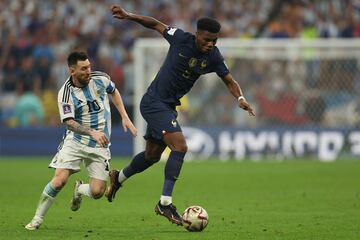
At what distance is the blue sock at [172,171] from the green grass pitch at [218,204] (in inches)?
17.3

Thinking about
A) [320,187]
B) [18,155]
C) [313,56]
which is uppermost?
[313,56]

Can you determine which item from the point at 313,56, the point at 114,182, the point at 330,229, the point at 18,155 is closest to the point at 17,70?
the point at 18,155

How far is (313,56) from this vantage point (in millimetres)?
23406

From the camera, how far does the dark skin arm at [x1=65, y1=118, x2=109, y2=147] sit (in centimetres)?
928

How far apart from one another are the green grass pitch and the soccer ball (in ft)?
0.34

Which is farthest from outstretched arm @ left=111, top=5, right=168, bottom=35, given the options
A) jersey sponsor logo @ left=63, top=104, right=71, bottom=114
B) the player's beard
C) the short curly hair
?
jersey sponsor logo @ left=63, top=104, right=71, bottom=114

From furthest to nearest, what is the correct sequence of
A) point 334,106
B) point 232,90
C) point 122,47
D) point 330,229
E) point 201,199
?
1. point 122,47
2. point 334,106
3. point 201,199
4. point 232,90
5. point 330,229

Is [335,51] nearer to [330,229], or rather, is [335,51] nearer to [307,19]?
[307,19]

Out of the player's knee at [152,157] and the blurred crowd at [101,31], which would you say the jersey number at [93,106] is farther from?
the blurred crowd at [101,31]

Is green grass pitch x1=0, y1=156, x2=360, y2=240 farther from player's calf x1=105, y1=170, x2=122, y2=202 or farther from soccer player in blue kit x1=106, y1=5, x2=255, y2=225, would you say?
soccer player in blue kit x1=106, y1=5, x2=255, y2=225

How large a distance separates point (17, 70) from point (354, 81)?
901 cm

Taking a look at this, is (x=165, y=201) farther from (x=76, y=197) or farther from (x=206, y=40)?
(x=206, y=40)

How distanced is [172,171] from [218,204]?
298cm

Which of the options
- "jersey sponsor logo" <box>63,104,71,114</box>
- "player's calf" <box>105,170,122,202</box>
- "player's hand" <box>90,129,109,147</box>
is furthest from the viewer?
"player's calf" <box>105,170,122,202</box>
